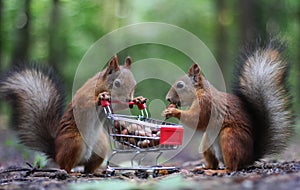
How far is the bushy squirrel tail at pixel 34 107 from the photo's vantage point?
180 inches

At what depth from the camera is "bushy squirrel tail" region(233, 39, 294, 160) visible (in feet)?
14.0

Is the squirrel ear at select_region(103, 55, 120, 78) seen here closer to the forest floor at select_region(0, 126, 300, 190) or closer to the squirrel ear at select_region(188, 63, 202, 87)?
the squirrel ear at select_region(188, 63, 202, 87)

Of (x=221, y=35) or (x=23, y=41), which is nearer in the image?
(x=23, y=41)

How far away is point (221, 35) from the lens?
11148 mm

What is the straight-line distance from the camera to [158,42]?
1362cm

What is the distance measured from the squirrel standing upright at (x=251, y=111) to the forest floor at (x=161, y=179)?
0.68 feet

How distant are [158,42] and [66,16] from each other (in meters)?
2.82

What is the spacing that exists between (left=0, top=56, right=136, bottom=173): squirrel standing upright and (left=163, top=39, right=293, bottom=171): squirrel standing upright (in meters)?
0.62

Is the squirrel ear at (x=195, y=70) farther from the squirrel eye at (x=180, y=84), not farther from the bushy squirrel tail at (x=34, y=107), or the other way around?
the bushy squirrel tail at (x=34, y=107)

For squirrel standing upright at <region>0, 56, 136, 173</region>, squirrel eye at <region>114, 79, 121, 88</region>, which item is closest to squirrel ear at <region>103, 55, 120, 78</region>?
squirrel standing upright at <region>0, 56, 136, 173</region>

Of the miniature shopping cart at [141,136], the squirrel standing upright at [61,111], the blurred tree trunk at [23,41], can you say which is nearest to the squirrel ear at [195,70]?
the squirrel standing upright at [61,111]

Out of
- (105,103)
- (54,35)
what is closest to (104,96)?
(105,103)

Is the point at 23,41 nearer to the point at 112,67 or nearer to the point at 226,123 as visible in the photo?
the point at 112,67

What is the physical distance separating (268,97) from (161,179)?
1401mm
